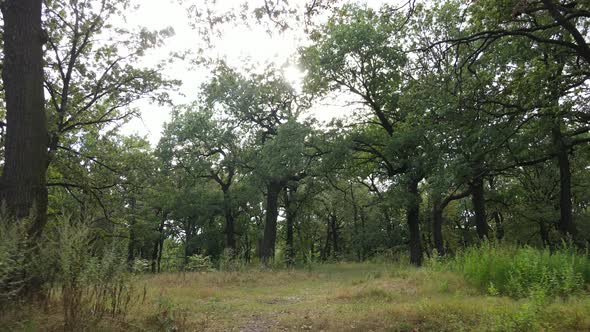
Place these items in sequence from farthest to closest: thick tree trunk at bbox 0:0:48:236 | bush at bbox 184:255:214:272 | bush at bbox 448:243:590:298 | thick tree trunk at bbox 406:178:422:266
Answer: thick tree trunk at bbox 406:178:422:266
bush at bbox 184:255:214:272
thick tree trunk at bbox 0:0:48:236
bush at bbox 448:243:590:298

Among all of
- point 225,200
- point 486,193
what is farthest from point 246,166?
point 486,193

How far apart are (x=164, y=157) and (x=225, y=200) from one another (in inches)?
387

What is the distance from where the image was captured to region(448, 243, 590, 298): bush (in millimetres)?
6012

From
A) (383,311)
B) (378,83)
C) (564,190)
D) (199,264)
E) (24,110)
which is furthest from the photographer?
(378,83)

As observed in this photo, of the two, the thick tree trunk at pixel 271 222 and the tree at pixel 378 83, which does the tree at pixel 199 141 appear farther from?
the tree at pixel 378 83

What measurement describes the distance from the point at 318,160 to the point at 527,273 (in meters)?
13.2

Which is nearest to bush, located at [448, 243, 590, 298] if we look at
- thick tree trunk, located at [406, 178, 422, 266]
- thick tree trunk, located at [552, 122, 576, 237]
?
thick tree trunk, located at [552, 122, 576, 237]

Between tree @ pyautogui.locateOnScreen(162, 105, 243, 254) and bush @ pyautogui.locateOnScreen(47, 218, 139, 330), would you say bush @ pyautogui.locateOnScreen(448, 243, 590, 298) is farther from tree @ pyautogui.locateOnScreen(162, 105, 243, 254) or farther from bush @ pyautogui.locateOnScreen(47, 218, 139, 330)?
tree @ pyautogui.locateOnScreen(162, 105, 243, 254)

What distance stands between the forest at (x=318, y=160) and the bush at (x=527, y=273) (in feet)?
0.14

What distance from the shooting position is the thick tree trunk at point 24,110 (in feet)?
20.1

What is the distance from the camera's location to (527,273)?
6.77 m

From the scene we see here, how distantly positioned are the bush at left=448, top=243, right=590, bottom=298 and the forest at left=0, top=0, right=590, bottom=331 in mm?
44

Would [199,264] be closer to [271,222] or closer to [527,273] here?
[271,222]

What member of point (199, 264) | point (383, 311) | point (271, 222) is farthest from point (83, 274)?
point (271, 222)
